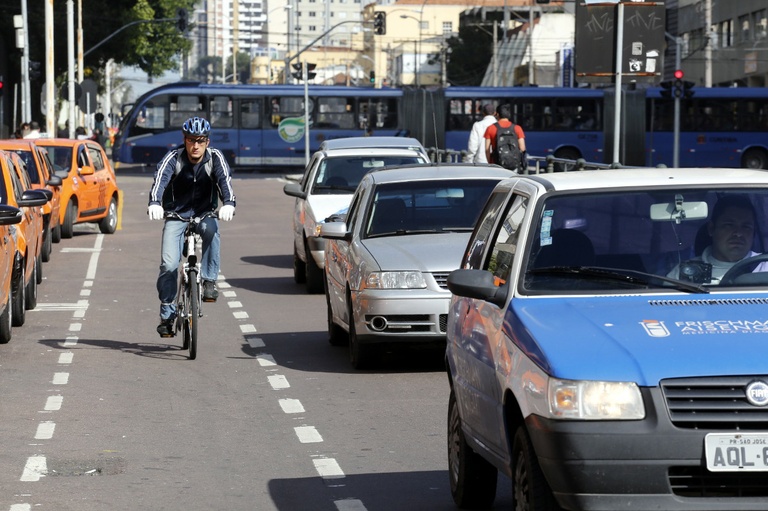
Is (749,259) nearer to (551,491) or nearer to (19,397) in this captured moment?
(551,491)

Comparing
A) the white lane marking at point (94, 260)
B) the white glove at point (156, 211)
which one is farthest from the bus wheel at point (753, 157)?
the white glove at point (156, 211)

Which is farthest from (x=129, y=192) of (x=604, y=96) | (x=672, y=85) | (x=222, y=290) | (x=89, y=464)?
(x=89, y=464)

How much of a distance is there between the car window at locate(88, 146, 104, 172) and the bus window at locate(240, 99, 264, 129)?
2926cm

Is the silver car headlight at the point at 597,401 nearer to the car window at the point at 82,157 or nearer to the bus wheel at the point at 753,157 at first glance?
the car window at the point at 82,157

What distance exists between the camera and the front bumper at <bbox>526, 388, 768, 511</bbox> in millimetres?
5082

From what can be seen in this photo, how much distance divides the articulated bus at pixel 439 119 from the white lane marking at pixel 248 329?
41.3 metres

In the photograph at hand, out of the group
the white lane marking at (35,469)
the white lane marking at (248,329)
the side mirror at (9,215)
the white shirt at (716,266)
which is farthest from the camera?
the white lane marking at (248,329)

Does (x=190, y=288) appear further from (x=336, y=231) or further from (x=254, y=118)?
(x=254, y=118)

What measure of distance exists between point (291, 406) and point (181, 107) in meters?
47.8

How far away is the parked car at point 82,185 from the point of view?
1021 inches

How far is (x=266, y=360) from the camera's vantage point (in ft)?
40.9

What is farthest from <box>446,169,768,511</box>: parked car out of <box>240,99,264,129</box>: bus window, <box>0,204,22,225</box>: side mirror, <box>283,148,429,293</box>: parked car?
<box>240,99,264,129</box>: bus window

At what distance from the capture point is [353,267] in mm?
12117

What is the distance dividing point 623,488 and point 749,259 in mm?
1576
